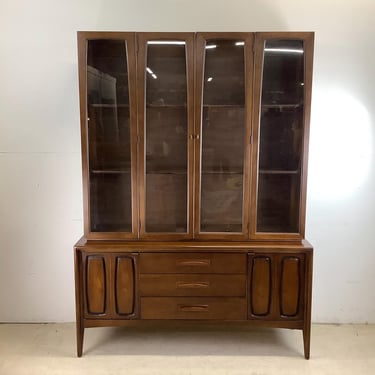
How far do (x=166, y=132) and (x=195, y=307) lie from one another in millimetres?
1138

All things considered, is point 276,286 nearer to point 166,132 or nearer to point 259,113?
point 259,113

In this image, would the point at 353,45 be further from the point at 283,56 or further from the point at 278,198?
the point at 278,198

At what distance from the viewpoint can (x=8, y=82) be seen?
2.44m

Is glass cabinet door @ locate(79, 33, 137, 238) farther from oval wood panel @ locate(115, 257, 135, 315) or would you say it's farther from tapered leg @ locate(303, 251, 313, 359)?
tapered leg @ locate(303, 251, 313, 359)

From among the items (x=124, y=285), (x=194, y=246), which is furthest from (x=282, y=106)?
(x=124, y=285)

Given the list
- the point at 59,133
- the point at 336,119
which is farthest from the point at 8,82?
the point at 336,119

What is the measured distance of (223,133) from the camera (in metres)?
2.17

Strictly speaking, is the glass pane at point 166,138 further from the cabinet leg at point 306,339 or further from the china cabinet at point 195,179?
the cabinet leg at point 306,339

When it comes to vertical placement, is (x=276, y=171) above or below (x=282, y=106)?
below

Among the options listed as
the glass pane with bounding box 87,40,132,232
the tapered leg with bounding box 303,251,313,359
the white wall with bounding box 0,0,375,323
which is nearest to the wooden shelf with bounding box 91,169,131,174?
the glass pane with bounding box 87,40,132,232

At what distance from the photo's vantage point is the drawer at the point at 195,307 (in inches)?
84.7

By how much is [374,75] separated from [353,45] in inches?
10.4

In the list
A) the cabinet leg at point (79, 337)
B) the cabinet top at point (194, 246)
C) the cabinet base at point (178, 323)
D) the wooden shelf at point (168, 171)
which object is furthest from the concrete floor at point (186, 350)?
the wooden shelf at point (168, 171)

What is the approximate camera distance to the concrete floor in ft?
6.84
